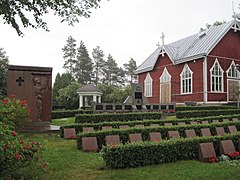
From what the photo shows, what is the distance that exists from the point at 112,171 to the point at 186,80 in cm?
2211

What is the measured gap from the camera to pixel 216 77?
25.2 meters

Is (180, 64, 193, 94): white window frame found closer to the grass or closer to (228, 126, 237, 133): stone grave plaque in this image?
(228, 126, 237, 133): stone grave plaque

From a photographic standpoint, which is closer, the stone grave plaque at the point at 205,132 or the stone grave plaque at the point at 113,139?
the stone grave plaque at the point at 113,139

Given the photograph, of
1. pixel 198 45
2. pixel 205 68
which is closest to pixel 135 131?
pixel 205 68

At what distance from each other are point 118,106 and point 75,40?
4864 cm

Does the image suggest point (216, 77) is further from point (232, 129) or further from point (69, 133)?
point (69, 133)

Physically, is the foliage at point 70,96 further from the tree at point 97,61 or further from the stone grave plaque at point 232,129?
the stone grave plaque at point 232,129

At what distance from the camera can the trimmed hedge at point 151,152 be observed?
21.7ft

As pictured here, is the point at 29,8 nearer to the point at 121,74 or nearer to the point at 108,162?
the point at 108,162

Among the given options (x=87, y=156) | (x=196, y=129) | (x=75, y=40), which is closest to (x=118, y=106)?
(x=196, y=129)

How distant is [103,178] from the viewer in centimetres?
570

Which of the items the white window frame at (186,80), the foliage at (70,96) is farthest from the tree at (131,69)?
the white window frame at (186,80)

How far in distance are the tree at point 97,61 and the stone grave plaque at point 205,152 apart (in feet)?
190

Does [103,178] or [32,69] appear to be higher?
[32,69]
